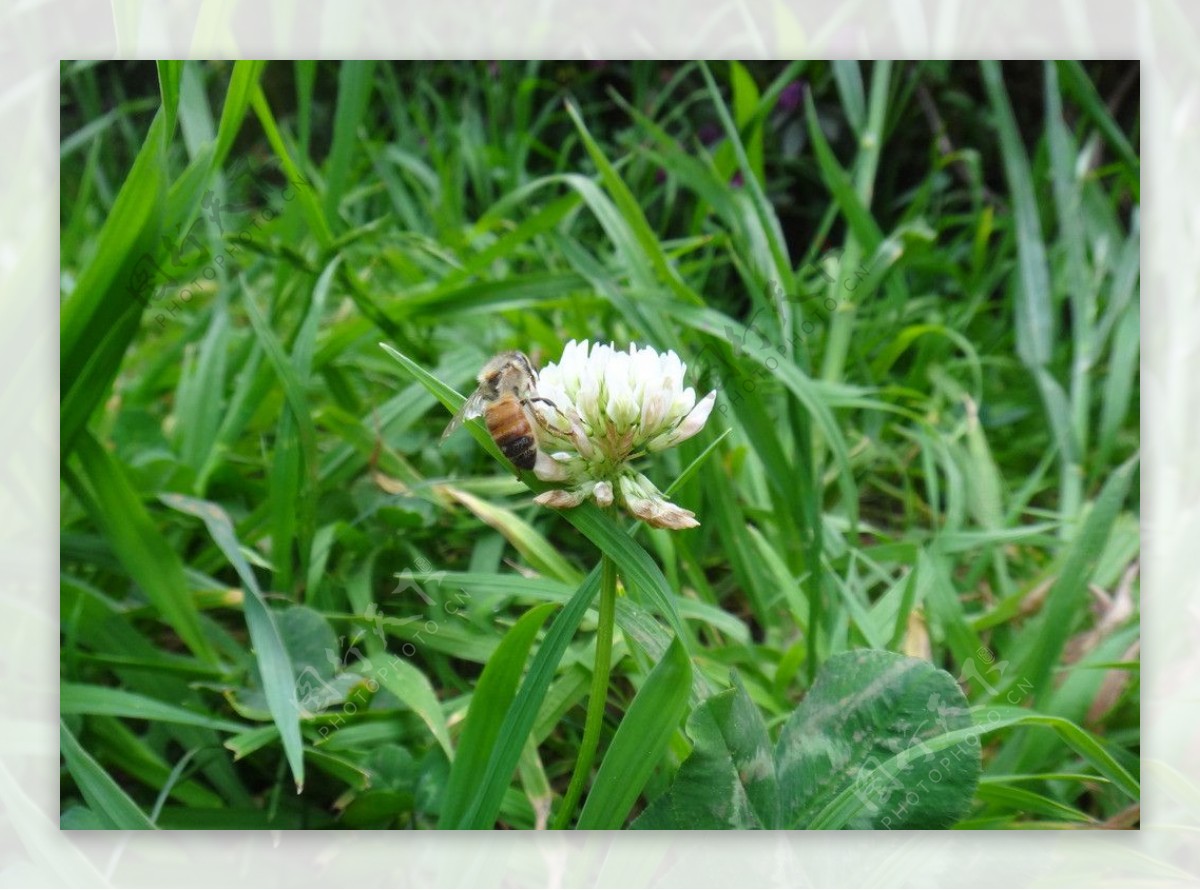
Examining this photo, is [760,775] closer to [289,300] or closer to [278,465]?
[278,465]

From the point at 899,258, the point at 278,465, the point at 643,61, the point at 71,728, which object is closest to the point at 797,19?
the point at 643,61

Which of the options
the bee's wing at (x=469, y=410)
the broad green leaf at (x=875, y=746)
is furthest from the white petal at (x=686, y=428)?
the broad green leaf at (x=875, y=746)

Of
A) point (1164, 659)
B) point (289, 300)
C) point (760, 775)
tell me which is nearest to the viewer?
point (760, 775)

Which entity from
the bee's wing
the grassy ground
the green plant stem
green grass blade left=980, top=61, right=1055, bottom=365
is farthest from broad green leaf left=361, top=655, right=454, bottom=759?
green grass blade left=980, top=61, right=1055, bottom=365

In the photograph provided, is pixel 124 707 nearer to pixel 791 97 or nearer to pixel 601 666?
pixel 601 666

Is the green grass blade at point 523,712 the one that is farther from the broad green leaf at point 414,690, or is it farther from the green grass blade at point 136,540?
the green grass blade at point 136,540

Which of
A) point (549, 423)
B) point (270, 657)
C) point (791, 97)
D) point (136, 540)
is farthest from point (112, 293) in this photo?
point (791, 97)
